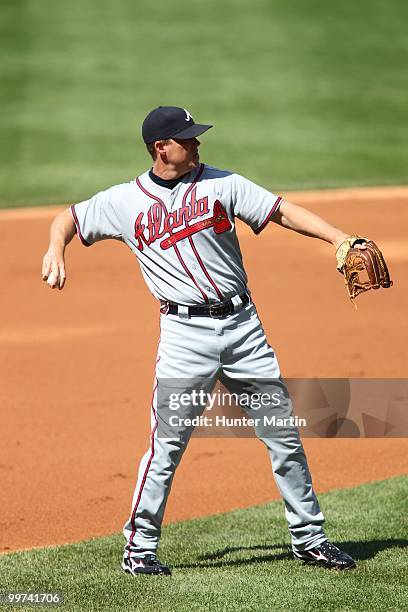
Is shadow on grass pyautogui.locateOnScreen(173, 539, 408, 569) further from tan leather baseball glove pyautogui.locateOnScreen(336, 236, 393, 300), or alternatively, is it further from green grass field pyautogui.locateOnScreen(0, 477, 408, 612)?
tan leather baseball glove pyautogui.locateOnScreen(336, 236, 393, 300)

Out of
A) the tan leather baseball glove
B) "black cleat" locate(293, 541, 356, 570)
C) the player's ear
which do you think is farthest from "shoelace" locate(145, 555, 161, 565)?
the player's ear

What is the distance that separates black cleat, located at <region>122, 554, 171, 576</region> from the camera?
5012 mm

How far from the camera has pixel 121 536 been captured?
584 centimetres

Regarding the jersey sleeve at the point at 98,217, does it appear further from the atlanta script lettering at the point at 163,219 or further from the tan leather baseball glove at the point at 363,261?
the tan leather baseball glove at the point at 363,261

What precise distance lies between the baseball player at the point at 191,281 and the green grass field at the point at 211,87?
9.95 m

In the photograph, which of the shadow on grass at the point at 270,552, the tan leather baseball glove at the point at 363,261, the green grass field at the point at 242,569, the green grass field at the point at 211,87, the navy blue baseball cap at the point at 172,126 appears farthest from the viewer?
the green grass field at the point at 211,87

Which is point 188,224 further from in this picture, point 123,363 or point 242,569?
point 123,363

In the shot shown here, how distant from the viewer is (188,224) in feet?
16.2

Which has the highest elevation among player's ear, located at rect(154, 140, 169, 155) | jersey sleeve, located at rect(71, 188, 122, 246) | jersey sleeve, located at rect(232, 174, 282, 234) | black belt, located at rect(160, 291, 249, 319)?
player's ear, located at rect(154, 140, 169, 155)

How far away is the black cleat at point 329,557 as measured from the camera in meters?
5.01

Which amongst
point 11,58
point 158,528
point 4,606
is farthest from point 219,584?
point 11,58

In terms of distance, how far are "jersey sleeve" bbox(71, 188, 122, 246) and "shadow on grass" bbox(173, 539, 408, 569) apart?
1.59 meters

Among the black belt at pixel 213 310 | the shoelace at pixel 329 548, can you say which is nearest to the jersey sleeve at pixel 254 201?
the black belt at pixel 213 310

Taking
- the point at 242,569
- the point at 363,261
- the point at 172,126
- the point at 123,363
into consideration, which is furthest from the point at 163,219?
the point at 123,363
